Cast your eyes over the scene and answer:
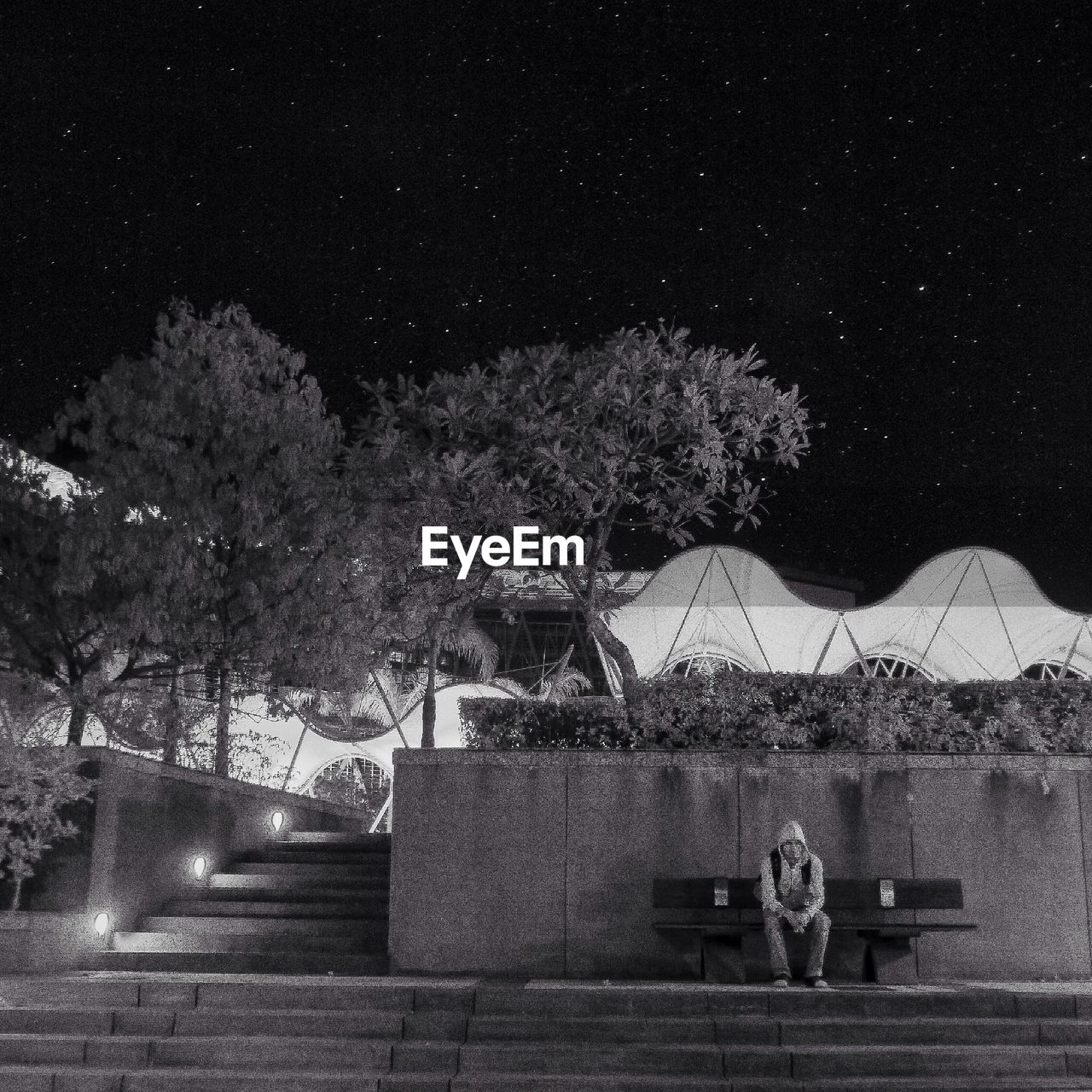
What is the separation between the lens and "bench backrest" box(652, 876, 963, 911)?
32.1ft

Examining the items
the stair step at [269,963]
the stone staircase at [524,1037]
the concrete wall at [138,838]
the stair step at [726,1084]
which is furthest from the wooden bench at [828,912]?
the concrete wall at [138,838]

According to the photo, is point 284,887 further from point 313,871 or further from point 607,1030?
point 607,1030

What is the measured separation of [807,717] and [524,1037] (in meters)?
4.33

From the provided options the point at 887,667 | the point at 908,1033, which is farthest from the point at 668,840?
the point at 887,667

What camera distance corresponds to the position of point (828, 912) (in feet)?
32.5

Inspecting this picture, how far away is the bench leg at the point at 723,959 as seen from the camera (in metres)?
10.1

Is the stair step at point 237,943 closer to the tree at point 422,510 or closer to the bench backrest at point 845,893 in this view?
the bench backrest at point 845,893

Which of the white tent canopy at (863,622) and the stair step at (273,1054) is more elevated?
the white tent canopy at (863,622)

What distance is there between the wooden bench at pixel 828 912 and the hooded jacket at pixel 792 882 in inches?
10.5

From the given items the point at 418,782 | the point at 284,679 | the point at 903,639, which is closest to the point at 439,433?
the point at 418,782

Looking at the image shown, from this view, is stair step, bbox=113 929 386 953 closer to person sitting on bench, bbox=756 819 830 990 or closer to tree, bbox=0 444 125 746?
person sitting on bench, bbox=756 819 830 990

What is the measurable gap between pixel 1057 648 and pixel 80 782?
28.1 metres

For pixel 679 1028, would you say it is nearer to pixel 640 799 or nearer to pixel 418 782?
pixel 640 799

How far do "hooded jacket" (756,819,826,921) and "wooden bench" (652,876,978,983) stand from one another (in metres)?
0.27
